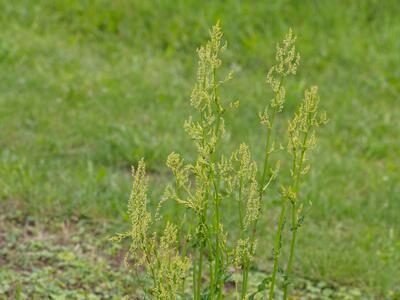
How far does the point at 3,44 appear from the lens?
6.80 meters

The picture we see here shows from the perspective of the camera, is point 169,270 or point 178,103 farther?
point 178,103

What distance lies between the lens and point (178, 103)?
6.27m

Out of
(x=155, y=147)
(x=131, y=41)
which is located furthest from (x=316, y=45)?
(x=155, y=147)

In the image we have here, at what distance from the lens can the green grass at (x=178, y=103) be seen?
464 cm

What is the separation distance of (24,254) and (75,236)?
0.33 meters

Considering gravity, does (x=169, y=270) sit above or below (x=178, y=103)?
below

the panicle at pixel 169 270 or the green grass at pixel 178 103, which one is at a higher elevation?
the green grass at pixel 178 103

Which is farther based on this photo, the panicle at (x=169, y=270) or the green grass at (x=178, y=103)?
the green grass at (x=178, y=103)

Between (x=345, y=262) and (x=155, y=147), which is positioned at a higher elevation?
(x=155, y=147)

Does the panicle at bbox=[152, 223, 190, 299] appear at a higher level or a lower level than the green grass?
lower

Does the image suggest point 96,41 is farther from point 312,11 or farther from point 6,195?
point 6,195

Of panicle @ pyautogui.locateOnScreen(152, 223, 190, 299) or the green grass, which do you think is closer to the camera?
panicle @ pyautogui.locateOnScreen(152, 223, 190, 299)

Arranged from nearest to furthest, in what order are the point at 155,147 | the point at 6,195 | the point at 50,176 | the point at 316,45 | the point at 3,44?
the point at 6,195 → the point at 50,176 → the point at 155,147 → the point at 3,44 → the point at 316,45

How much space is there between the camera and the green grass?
4641 millimetres
